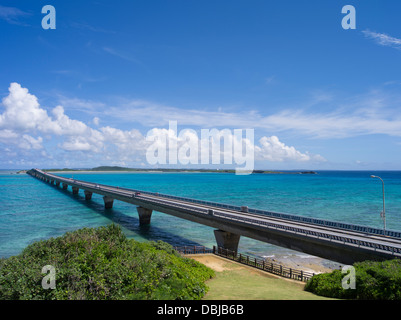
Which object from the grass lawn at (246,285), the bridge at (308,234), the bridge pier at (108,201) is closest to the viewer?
the grass lawn at (246,285)

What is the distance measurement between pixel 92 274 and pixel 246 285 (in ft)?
41.2

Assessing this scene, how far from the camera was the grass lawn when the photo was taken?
686 inches

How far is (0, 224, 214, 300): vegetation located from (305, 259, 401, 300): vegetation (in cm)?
878

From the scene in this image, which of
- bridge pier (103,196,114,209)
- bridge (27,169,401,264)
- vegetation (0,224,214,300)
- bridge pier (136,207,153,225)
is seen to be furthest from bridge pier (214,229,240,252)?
bridge pier (103,196,114,209)

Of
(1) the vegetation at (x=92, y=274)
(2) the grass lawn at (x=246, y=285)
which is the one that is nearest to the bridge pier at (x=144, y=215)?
(2) the grass lawn at (x=246, y=285)

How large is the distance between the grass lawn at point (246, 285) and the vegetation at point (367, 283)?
1078 millimetres

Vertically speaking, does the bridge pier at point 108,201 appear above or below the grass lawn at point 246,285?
below

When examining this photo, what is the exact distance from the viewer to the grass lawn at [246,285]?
1743 centimetres

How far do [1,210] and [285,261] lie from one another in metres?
78.9

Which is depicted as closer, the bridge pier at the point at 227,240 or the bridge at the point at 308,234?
the bridge at the point at 308,234

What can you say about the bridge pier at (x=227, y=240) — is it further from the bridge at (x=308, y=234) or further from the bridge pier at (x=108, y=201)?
the bridge pier at (x=108, y=201)

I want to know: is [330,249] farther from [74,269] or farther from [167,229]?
[167,229]
